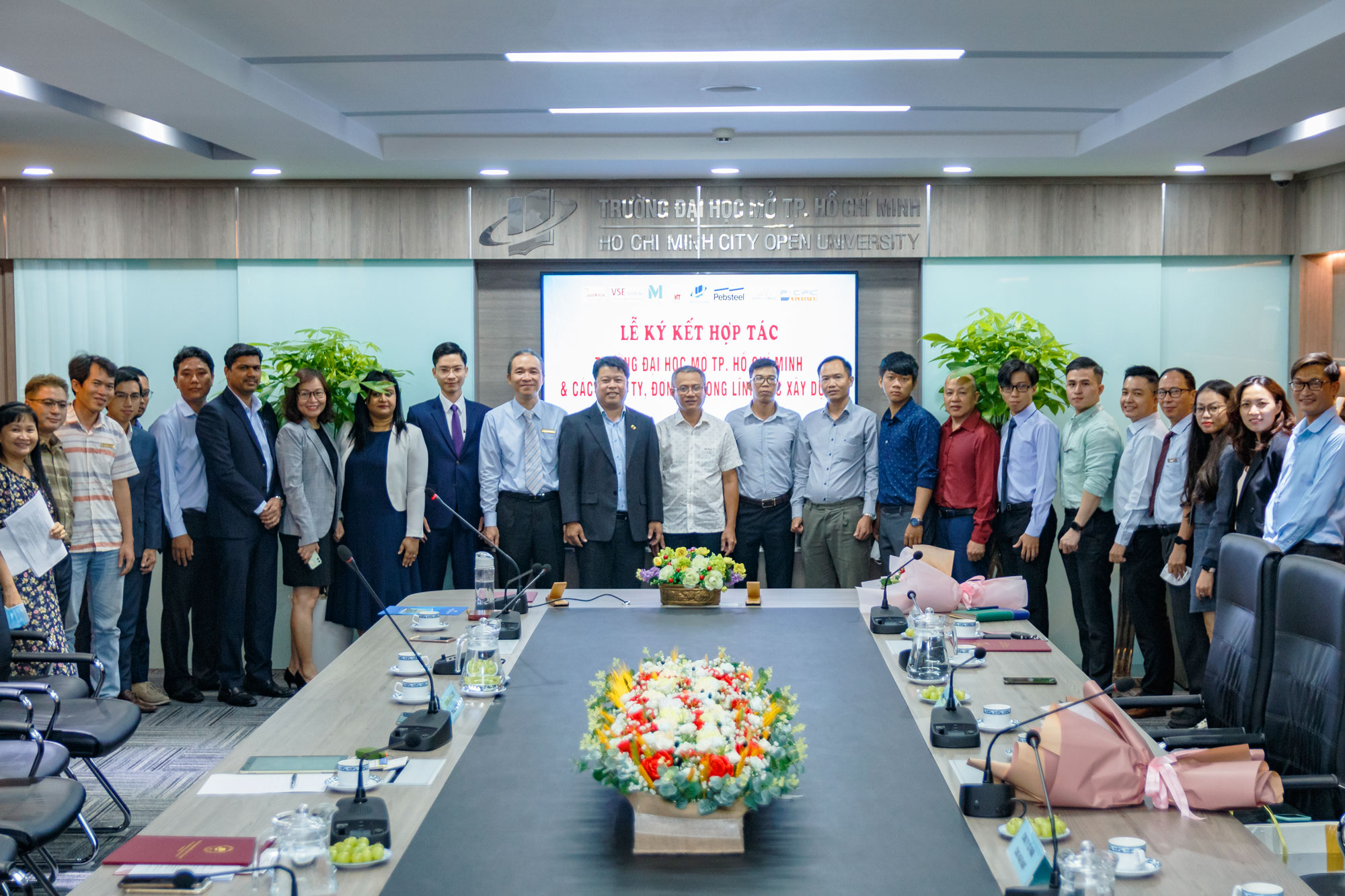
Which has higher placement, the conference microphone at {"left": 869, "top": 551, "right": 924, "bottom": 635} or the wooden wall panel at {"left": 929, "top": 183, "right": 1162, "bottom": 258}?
the wooden wall panel at {"left": 929, "top": 183, "right": 1162, "bottom": 258}

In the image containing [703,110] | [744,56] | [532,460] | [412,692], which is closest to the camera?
[412,692]

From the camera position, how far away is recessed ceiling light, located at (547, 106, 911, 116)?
17.5 feet

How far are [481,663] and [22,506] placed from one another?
7.99ft

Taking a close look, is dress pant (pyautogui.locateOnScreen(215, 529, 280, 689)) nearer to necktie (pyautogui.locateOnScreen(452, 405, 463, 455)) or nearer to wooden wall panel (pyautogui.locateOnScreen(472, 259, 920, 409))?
necktie (pyautogui.locateOnScreen(452, 405, 463, 455))

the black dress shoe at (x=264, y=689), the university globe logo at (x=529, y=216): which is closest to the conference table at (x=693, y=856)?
the black dress shoe at (x=264, y=689)

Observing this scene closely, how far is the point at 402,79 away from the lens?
482 centimetres

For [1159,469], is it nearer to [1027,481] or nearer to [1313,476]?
A: [1027,481]

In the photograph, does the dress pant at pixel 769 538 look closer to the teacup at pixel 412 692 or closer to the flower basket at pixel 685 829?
the teacup at pixel 412 692

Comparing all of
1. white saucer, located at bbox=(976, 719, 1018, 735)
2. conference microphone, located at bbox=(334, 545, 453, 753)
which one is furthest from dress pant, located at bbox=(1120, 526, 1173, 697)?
conference microphone, located at bbox=(334, 545, 453, 753)

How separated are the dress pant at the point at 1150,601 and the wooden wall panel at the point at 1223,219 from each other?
2.07 meters

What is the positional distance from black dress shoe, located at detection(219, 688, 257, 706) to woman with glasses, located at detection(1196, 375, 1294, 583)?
4.66m

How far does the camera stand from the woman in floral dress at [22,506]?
166 inches

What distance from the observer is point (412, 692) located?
2.96 m

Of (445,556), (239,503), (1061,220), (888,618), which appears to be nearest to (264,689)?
(239,503)
